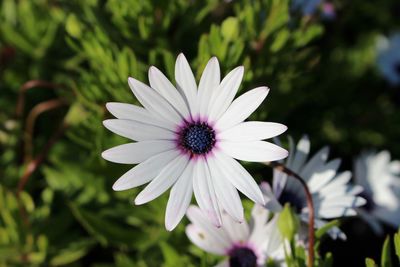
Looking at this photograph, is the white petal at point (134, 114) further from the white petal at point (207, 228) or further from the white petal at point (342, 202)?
the white petal at point (342, 202)

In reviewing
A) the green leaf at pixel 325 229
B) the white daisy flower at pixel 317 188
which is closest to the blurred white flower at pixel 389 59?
the white daisy flower at pixel 317 188

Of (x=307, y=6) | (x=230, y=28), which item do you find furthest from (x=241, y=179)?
(x=307, y=6)

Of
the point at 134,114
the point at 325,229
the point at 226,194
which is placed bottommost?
the point at 325,229

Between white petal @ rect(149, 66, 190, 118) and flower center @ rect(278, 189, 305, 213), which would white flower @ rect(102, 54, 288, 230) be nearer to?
white petal @ rect(149, 66, 190, 118)

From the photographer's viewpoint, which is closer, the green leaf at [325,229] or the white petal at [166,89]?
the white petal at [166,89]

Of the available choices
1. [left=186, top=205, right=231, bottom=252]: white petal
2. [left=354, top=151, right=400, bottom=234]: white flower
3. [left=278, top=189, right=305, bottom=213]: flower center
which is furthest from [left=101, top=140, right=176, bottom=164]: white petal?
[left=354, top=151, right=400, bottom=234]: white flower

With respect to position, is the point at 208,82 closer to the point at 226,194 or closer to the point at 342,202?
the point at 226,194

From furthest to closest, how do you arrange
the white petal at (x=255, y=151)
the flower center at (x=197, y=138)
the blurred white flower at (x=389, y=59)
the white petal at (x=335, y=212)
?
the blurred white flower at (x=389, y=59) → the white petal at (x=335, y=212) → the flower center at (x=197, y=138) → the white petal at (x=255, y=151)
